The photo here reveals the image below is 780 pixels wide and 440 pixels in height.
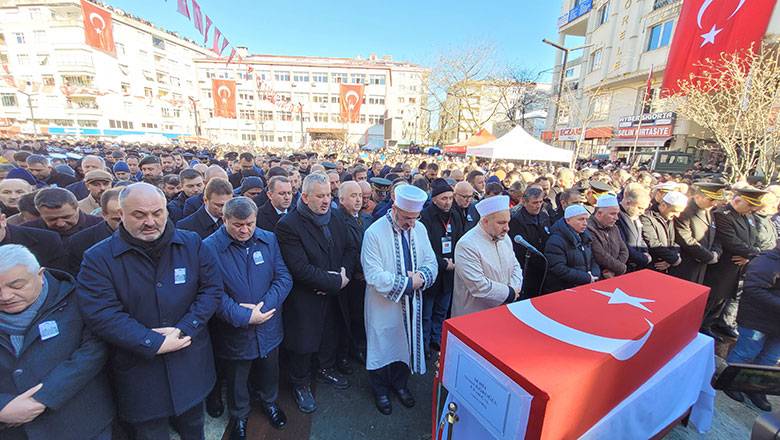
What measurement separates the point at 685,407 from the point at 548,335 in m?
1.75

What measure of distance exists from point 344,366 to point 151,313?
2.04 metres

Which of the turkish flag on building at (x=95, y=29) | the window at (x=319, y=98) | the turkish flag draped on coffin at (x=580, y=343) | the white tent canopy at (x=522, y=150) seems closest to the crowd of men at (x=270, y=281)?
the turkish flag draped on coffin at (x=580, y=343)

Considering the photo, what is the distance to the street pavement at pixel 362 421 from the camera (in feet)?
8.53

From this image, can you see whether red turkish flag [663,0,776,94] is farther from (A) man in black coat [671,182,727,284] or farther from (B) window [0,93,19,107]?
(B) window [0,93,19,107]

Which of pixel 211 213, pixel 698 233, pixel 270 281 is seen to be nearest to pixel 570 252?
pixel 698 233

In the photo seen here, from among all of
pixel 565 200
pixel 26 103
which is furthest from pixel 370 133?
pixel 565 200

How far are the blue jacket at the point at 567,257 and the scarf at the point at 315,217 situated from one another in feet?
7.46

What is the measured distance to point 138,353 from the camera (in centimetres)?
185

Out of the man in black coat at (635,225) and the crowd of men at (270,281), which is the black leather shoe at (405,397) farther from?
the man in black coat at (635,225)

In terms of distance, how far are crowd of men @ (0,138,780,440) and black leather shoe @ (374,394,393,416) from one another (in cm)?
1

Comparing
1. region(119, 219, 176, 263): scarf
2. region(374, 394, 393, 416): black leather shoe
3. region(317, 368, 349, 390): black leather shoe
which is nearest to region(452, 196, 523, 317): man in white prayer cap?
region(374, 394, 393, 416): black leather shoe

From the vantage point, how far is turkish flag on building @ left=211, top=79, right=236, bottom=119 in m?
24.0

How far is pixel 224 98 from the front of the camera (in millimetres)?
24281

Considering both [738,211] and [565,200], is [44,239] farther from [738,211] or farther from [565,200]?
[738,211]
